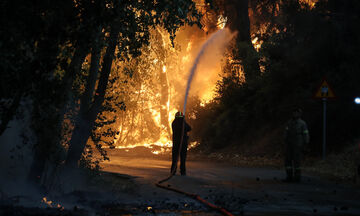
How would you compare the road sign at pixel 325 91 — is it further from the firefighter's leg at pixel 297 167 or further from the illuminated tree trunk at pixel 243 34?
the illuminated tree trunk at pixel 243 34

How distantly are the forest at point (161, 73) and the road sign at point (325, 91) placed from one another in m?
1.87

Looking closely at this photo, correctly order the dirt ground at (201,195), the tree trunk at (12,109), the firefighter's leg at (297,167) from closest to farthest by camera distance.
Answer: the tree trunk at (12,109)
the dirt ground at (201,195)
the firefighter's leg at (297,167)

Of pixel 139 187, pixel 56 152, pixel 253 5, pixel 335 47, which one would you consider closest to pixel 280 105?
pixel 335 47

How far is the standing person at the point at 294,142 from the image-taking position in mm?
16031

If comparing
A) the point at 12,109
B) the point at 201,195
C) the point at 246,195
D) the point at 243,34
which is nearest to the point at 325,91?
the point at 246,195

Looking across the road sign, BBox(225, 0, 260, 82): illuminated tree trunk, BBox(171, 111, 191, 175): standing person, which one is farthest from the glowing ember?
BBox(171, 111, 191, 175): standing person

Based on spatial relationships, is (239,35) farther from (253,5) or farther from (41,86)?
(41,86)

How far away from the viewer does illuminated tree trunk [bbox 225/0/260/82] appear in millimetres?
32312

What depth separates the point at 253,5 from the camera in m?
36.7

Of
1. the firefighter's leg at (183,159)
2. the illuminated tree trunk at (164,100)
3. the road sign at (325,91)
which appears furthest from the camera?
the illuminated tree trunk at (164,100)

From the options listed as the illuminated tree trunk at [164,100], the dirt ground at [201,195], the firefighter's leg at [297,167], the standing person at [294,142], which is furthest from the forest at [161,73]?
the firefighter's leg at [297,167]

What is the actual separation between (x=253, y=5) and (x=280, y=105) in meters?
11.1

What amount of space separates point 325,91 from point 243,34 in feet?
48.9

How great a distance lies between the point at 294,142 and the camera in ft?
53.2
